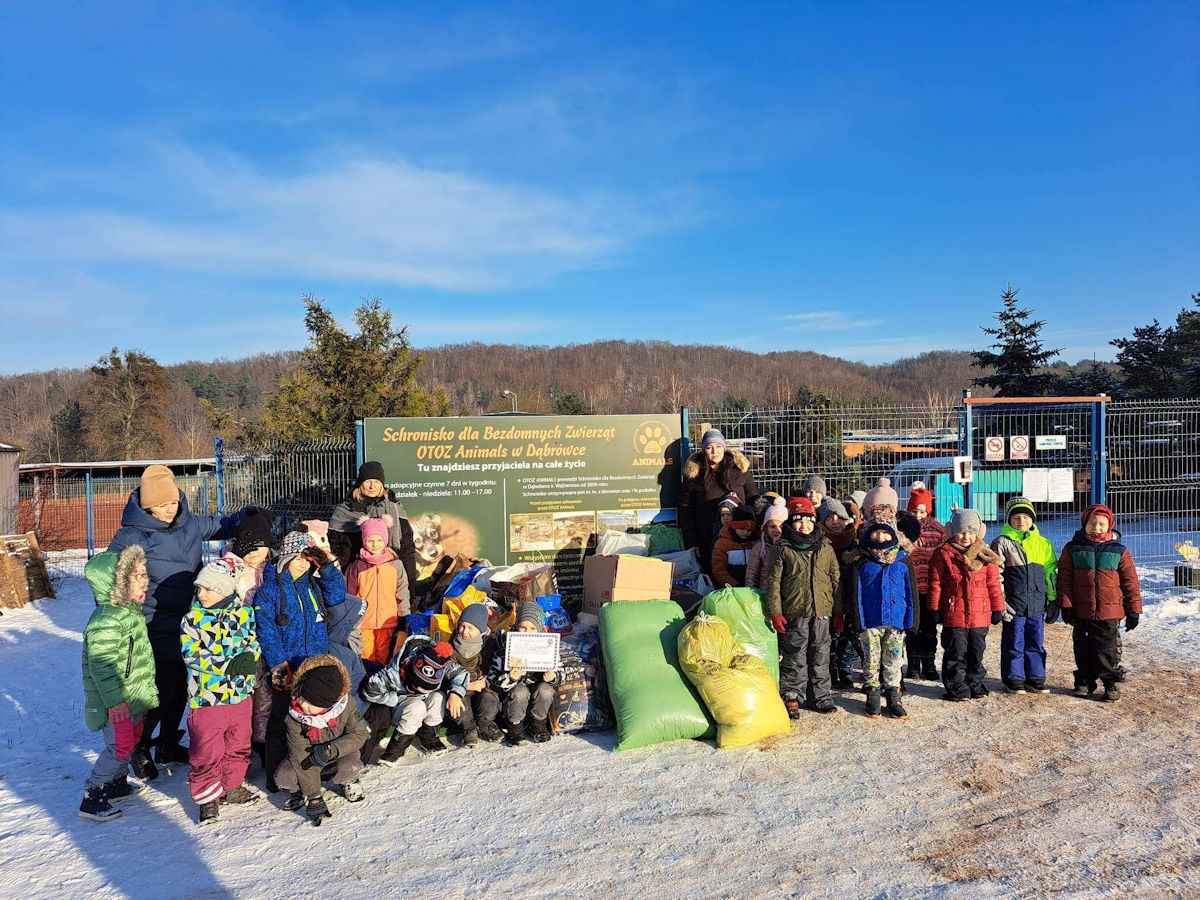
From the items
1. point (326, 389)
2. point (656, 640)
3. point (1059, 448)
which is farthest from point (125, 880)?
point (326, 389)

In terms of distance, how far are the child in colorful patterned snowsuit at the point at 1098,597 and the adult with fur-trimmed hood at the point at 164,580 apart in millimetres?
6250

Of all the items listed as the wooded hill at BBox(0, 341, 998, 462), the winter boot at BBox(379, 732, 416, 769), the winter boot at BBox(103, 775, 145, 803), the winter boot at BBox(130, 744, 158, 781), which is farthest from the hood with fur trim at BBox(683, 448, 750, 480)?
the wooded hill at BBox(0, 341, 998, 462)

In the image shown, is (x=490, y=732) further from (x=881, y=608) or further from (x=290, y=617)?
(x=881, y=608)

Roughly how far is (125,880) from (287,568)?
161 centimetres

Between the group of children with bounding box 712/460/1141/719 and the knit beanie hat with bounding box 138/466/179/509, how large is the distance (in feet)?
13.4

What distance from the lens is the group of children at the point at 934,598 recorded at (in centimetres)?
530

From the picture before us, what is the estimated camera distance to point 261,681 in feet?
14.0

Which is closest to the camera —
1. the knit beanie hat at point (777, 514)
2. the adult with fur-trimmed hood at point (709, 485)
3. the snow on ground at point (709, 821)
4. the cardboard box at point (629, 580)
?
the snow on ground at point (709, 821)

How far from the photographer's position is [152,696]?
4297 millimetres

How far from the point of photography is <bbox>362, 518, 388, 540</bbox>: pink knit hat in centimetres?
533

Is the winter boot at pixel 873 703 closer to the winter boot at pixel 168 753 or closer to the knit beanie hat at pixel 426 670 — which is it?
the knit beanie hat at pixel 426 670

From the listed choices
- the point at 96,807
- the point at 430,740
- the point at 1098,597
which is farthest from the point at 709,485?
the point at 96,807

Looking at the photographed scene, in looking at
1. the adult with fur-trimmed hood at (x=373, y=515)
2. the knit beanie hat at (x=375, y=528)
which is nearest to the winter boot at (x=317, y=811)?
the knit beanie hat at (x=375, y=528)

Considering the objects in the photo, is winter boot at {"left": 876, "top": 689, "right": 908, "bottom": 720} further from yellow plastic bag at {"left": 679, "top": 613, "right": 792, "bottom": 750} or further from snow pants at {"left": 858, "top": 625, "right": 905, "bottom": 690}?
yellow plastic bag at {"left": 679, "top": 613, "right": 792, "bottom": 750}
